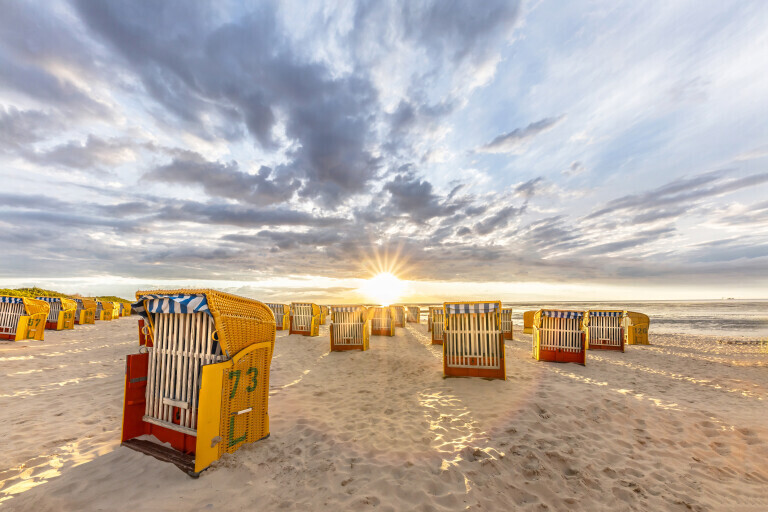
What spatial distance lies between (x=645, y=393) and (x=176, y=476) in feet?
41.2

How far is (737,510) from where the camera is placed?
4453 mm

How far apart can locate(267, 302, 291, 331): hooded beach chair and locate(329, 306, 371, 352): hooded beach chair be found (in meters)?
9.77

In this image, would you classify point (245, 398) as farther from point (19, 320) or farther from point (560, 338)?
point (19, 320)

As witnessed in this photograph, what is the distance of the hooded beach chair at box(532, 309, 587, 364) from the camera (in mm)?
13234

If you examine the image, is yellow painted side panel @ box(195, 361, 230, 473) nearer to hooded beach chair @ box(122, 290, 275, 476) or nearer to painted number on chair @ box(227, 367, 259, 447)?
hooded beach chair @ box(122, 290, 275, 476)

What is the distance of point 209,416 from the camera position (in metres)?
4.68

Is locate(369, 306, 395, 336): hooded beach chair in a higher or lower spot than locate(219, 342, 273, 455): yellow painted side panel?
lower

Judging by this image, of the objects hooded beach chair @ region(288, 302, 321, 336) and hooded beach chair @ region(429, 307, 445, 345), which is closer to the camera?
hooded beach chair @ region(429, 307, 445, 345)

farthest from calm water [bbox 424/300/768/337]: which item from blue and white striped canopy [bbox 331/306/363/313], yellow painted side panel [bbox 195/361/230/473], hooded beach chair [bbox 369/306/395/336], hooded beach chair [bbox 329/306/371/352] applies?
yellow painted side panel [bbox 195/361/230/473]

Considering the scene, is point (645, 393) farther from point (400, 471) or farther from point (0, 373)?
point (0, 373)

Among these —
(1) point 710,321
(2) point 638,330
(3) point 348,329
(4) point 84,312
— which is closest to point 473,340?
(3) point 348,329

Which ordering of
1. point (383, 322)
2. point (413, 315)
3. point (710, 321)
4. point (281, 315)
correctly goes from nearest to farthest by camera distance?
point (383, 322) < point (281, 315) < point (413, 315) < point (710, 321)

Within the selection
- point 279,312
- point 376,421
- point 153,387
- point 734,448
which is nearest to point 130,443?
point 153,387

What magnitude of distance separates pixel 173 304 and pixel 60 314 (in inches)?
1098
